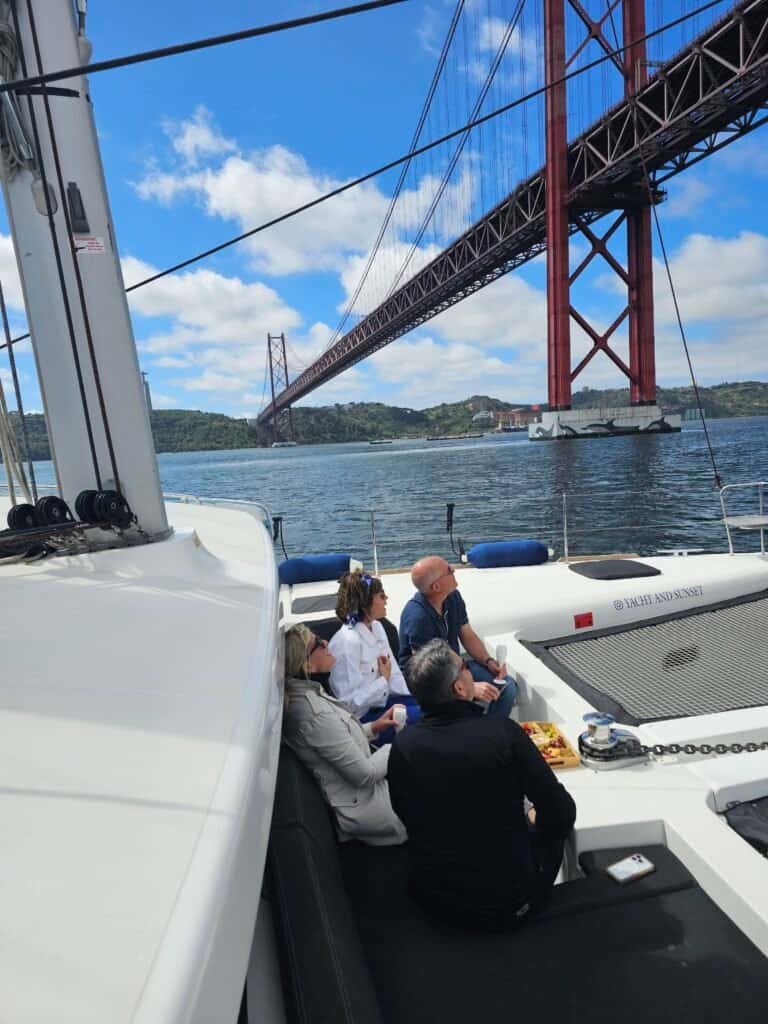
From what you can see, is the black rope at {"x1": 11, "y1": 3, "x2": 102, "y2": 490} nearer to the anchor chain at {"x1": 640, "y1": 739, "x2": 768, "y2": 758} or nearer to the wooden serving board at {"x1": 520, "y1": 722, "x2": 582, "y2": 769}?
the wooden serving board at {"x1": 520, "y1": 722, "x2": 582, "y2": 769}

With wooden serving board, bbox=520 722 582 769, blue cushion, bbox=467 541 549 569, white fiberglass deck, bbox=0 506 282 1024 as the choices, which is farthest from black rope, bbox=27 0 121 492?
blue cushion, bbox=467 541 549 569

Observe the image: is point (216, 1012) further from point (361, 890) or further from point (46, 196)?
point (46, 196)

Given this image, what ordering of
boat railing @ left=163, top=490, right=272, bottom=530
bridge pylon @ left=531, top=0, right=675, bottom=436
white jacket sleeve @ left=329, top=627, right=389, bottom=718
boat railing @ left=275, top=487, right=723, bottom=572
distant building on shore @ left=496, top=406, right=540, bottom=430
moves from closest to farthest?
white jacket sleeve @ left=329, top=627, right=389, bottom=718 < boat railing @ left=163, top=490, right=272, bottom=530 < boat railing @ left=275, top=487, right=723, bottom=572 < bridge pylon @ left=531, top=0, right=675, bottom=436 < distant building on shore @ left=496, top=406, right=540, bottom=430

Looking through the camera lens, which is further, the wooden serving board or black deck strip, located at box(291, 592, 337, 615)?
black deck strip, located at box(291, 592, 337, 615)

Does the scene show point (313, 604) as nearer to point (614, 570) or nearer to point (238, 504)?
point (238, 504)

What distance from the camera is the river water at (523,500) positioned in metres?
10.5

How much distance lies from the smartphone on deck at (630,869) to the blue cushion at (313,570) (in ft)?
7.60

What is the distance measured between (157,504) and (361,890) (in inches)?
42.8

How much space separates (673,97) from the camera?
23297 millimetres

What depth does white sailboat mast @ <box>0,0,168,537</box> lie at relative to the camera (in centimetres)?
155

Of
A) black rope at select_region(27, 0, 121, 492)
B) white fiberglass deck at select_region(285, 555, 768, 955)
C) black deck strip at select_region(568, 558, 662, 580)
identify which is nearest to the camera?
white fiberglass deck at select_region(285, 555, 768, 955)

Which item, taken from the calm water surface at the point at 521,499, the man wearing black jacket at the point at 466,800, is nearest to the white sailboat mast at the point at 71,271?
the man wearing black jacket at the point at 466,800

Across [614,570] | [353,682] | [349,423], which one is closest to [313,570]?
[353,682]

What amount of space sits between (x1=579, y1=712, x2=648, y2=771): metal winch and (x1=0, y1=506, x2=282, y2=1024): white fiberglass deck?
A: 45.3 inches
